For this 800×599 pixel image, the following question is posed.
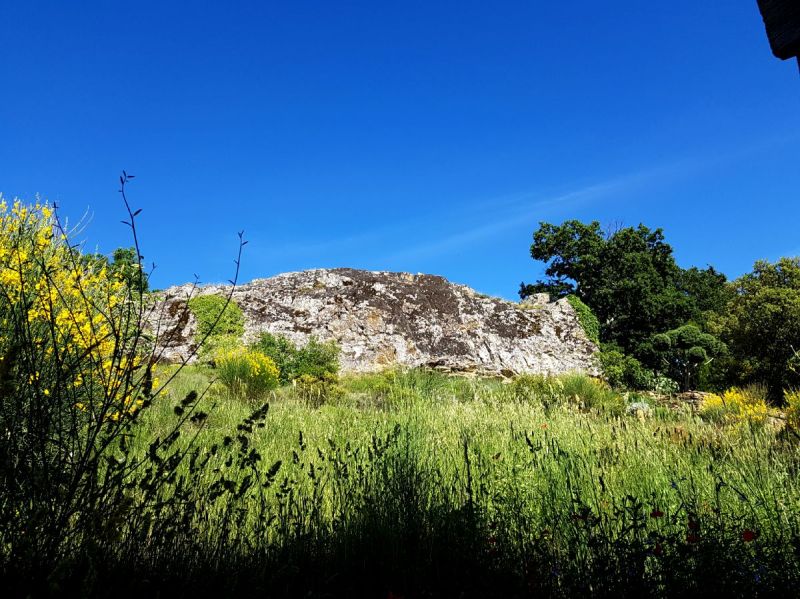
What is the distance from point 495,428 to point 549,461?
1748mm

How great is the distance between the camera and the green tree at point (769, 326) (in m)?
17.1

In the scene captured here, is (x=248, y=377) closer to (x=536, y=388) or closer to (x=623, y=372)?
(x=536, y=388)

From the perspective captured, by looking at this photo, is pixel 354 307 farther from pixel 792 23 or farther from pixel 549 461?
pixel 792 23

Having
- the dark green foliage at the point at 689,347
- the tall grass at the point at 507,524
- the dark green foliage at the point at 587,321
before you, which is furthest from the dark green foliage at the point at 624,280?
the tall grass at the point at 507,524

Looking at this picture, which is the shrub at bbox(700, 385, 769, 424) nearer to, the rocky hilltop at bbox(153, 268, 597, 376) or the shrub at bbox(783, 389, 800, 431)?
the shrub at bbox(783, 389, 800, 431)

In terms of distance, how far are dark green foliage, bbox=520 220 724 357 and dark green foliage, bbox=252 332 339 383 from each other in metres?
15.1

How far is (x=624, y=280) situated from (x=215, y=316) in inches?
724

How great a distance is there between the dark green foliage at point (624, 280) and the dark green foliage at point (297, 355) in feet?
49.7

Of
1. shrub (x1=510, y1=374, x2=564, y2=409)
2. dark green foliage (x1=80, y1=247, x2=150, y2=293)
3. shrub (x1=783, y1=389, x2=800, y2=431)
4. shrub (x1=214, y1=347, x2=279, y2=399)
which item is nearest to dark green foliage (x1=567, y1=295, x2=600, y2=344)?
shrub (x1=510, y1=374, x2=564, y2=409)

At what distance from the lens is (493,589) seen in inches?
81.6

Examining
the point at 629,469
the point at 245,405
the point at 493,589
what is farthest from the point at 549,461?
the point at 245,405

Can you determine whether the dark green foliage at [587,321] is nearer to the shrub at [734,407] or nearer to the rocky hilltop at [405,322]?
the rocky hilltop at [405,322]

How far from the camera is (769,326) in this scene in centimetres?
1742

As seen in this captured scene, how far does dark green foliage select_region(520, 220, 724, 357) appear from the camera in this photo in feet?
77.8
